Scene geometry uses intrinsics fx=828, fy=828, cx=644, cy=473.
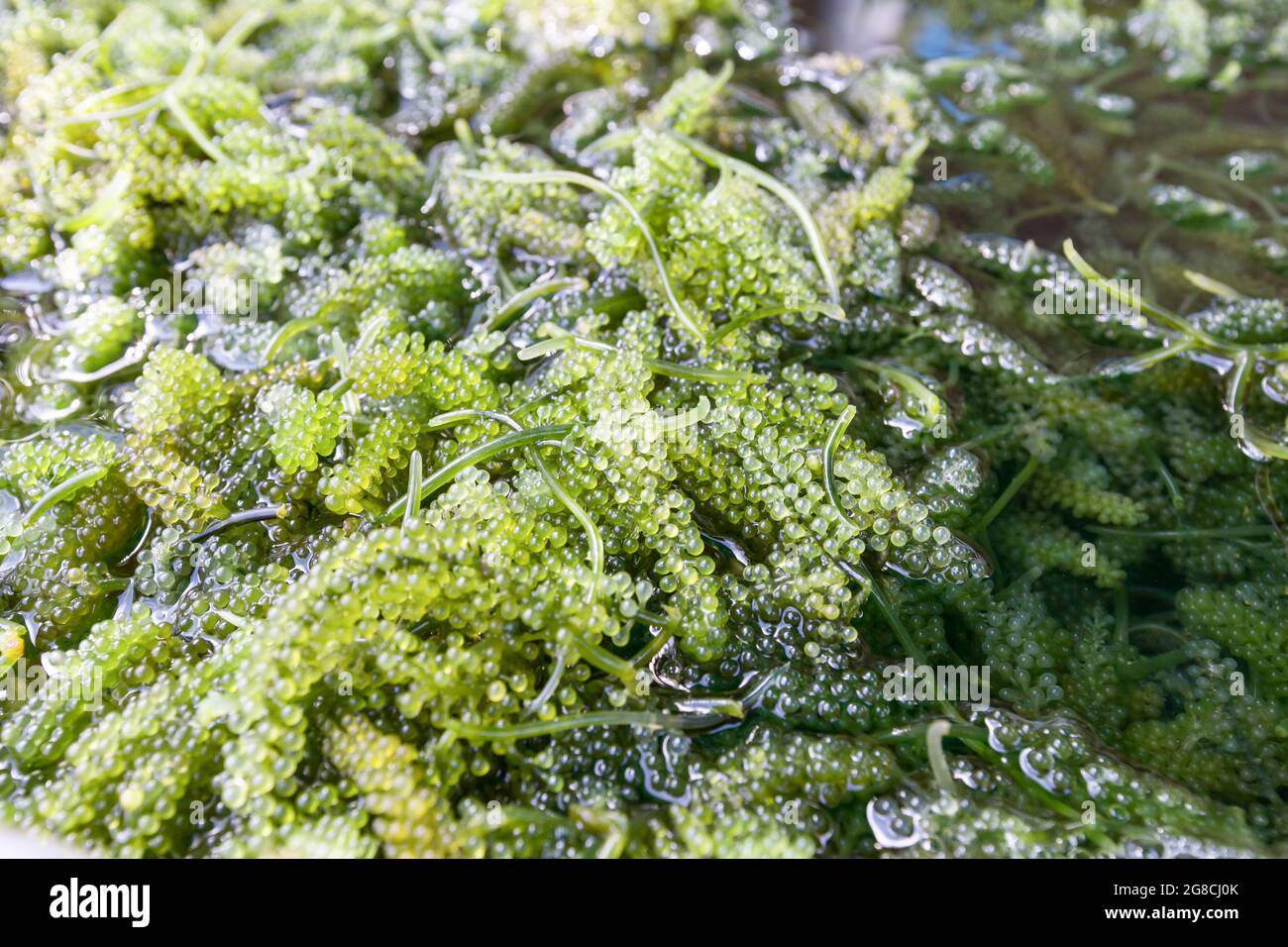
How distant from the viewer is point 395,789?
4.15 ft

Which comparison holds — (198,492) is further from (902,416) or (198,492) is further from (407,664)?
(902,416)

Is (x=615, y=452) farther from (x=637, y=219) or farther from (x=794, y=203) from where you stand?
(x=794, y=203)

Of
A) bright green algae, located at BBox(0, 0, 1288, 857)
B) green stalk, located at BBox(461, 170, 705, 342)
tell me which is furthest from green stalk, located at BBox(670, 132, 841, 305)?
green stalk, located at BBox(461, 170, 705, 342)

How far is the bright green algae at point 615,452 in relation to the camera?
1365 mm

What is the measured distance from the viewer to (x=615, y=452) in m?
1.58

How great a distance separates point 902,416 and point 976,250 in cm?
62

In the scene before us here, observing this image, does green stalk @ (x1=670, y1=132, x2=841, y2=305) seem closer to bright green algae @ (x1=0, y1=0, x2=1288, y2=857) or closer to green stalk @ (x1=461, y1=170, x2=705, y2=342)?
bright green algae @ (x1=0, y1=0, x2=1288, y2=857)

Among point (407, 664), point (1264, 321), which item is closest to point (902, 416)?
point (1264, 321)

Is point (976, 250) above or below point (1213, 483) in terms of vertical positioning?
above

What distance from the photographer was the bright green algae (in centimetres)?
137

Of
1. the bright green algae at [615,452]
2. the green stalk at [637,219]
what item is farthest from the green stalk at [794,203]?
the green stalk at [637,219]

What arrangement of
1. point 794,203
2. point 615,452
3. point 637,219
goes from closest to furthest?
point 615,452, point 637,219, point 794,203

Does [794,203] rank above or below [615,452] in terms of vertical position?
above

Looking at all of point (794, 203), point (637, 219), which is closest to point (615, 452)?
point (637, 219)
